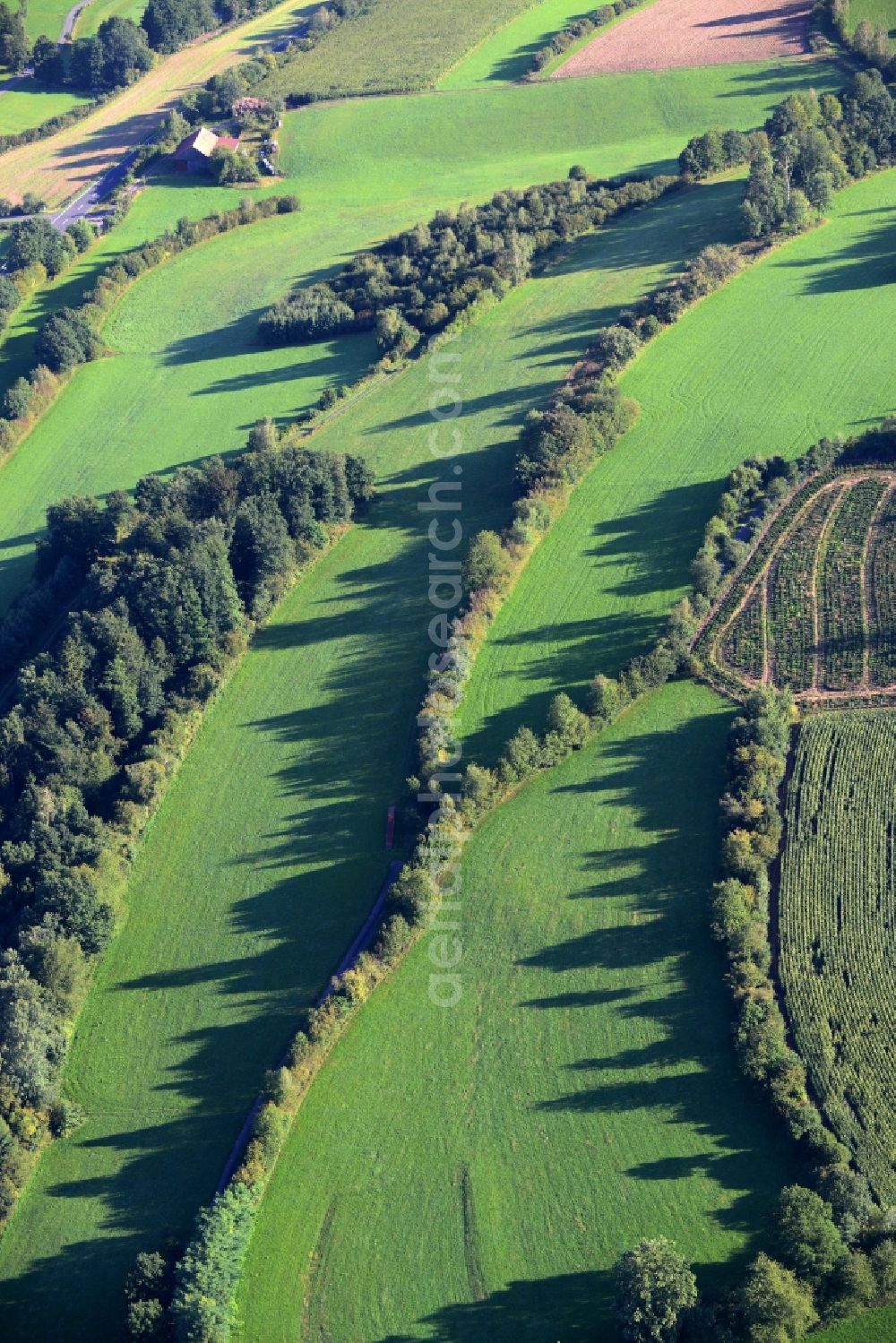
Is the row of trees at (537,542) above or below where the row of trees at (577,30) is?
below

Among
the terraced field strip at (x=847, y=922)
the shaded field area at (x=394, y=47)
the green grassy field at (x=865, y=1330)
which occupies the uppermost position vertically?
the shaded field area at (x=394, y=47)

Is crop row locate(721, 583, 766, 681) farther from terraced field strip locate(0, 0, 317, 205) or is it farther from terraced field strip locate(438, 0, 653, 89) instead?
terraced field strip locate(0, 0, 317, 205)

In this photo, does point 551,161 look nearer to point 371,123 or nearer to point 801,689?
point 371,123

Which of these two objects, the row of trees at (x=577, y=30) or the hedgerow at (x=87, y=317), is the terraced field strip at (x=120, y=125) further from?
the row of trees at (x=577, y=30)

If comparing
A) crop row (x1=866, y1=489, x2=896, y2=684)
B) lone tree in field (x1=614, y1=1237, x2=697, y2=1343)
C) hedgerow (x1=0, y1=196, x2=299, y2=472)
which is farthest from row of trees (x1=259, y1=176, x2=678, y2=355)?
lone tree in field (x1=614, y1=1237, x2=697, y2=1343)

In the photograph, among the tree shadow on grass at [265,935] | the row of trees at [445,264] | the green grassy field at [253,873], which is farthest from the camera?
the row of trees at [445,264]

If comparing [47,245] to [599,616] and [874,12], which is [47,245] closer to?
[599,616]

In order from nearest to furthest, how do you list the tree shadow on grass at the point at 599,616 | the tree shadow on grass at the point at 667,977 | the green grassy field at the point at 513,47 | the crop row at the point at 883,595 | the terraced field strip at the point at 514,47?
the tree shadow on grass at the point at 667,977 < the crop row at the point at 883,595 < the tree shadow on grass at the point at 599,616 < the terraced field strip at the point at 514,47 < the green grassy field at the point at 513,47

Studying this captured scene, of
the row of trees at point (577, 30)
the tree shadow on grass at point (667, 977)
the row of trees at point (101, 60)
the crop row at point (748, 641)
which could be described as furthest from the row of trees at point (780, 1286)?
the row of trees at point (101, 60)
